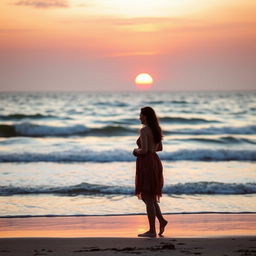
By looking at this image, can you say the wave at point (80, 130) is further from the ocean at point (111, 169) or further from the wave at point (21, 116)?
the wave at point (21, 116)

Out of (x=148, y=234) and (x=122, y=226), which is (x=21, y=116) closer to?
(x=122, y=226)

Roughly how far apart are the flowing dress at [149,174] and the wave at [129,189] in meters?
4.29

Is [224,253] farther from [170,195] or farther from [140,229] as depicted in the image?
[170,195]

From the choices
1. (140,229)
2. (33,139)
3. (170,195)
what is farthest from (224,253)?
(33,139)

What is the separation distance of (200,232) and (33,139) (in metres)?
20.2

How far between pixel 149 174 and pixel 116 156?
483 inches

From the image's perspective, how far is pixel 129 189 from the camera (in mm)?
12305

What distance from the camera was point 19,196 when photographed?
38.5 feet

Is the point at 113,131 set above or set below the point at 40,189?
above

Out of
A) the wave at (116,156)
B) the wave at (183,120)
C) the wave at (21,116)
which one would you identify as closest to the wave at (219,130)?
the wave at (183,120)

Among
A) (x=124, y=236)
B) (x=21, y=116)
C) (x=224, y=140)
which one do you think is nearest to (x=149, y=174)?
(x=124, y=236)

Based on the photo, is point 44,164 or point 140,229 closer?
point 140,229

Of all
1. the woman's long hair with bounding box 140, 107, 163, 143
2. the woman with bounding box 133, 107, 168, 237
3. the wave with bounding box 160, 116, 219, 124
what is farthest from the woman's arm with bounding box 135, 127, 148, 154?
the wave with bounding box 160, 116, 219, 124

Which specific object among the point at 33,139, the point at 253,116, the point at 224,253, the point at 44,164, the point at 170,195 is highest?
the point at 253,116
